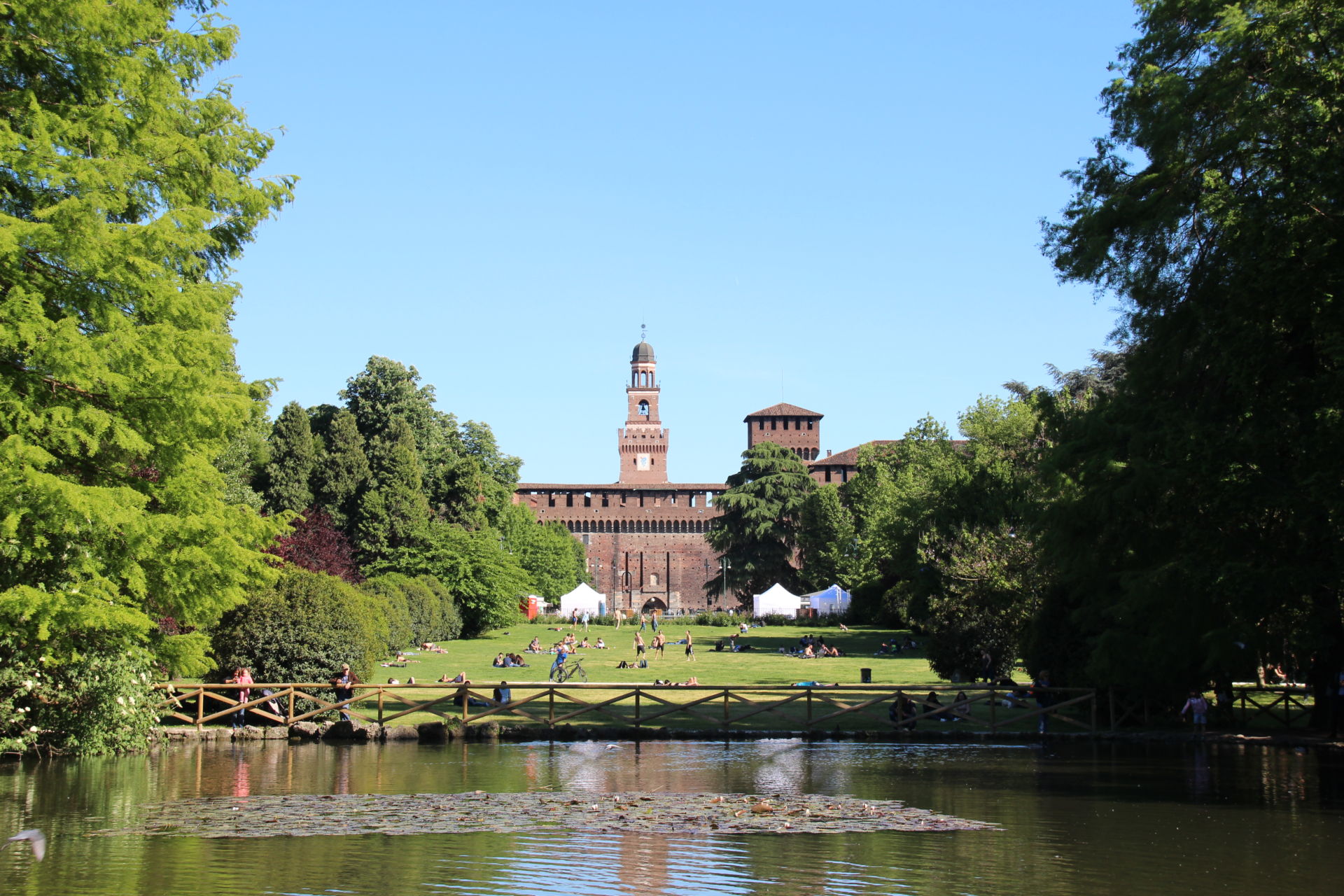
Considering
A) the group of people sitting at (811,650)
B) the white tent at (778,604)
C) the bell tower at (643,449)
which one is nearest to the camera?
the group of people sitting at (811,650)

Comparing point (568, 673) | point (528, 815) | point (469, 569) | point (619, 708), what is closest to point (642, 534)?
point (469, 569)

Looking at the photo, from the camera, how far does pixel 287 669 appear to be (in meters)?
19.8

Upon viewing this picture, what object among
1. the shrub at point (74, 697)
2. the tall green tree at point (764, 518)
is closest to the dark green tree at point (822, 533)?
the tall green tree at point (764, 518)

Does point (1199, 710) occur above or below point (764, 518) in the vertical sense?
below

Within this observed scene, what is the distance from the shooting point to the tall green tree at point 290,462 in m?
44.2

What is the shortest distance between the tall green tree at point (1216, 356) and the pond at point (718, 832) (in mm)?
2164

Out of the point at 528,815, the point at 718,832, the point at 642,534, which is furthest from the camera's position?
the point at 642,534

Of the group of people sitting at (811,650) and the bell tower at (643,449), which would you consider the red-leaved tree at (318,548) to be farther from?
the bell tower at (643,449)

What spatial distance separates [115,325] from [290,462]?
3220 centimetres

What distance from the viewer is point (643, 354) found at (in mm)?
122625

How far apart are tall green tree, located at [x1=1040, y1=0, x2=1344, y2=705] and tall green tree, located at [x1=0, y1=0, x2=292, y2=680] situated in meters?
12.1

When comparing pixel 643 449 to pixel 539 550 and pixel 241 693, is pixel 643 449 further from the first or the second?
pixel 241 693

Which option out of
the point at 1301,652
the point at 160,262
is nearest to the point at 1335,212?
the point at 1301,652

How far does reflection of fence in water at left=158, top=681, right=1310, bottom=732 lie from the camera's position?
742 inches
